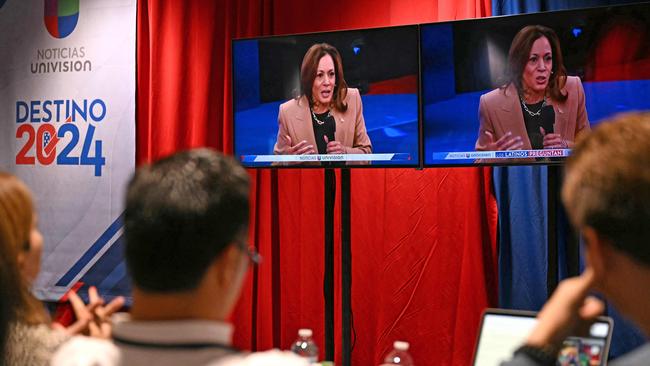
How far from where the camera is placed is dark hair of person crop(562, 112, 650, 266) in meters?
0.98

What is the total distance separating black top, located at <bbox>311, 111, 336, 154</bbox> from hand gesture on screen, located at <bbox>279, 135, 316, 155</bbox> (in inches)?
1.6

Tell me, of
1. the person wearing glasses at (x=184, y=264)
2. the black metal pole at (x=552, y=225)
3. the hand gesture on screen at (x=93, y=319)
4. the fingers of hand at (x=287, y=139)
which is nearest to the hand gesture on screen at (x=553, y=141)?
the black metal pole at (x=552, y=225)

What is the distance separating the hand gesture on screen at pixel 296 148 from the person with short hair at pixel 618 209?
7.47 ft

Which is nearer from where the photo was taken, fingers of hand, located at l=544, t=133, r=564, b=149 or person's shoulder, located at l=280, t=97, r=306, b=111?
fingers of hand, located at l=544, t=133, r=564, b=149

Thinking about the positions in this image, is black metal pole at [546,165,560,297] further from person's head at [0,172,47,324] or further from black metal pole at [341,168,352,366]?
person's head at [0,172,47,324]

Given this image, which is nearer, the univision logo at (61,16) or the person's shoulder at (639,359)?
the person's shoulder at (639,359)

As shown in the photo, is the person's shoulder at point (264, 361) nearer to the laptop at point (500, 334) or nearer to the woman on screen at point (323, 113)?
the laptop at point (500, 334)

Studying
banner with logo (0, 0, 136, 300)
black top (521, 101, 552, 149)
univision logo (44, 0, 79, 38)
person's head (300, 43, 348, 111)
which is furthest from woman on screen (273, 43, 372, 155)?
univision logo (44, 0, 79, 38)

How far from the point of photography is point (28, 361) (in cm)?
160

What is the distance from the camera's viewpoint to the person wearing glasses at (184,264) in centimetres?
99

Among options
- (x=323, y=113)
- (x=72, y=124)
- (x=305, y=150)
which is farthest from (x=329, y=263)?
(x=72, y=124)

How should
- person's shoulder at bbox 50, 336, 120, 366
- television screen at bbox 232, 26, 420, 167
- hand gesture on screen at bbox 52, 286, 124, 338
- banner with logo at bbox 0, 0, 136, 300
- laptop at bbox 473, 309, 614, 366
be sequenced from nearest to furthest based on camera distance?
1. person's shoulder at bbox 50, 336, 120, 366
2. hand gesture on screen at bbox 52, 286, 124, 338
3. laptop at bbox 473, 309, 614, 366
4. television screen at bbox 232, 26, 420, 167
5. banner with logo at bbox 0, 0, 136, 300

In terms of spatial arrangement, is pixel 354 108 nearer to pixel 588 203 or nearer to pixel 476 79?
pixel 476 79

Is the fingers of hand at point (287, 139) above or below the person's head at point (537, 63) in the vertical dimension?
below
